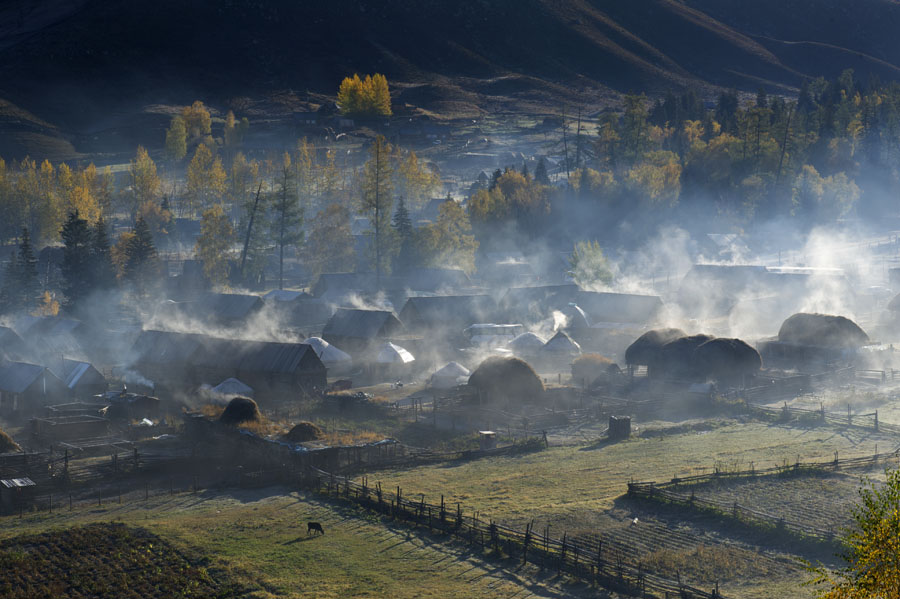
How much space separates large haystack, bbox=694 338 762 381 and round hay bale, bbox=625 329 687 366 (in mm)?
2618

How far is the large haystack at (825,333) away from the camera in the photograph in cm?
5625

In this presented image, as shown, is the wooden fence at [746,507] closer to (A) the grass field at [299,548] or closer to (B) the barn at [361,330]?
(A) the grass field at [299,548]

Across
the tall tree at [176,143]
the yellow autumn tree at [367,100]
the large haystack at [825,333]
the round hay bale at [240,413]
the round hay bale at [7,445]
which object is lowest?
the round hay bale at [7,445]

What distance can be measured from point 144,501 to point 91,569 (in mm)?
7411

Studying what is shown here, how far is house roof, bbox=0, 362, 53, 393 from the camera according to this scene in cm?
4809

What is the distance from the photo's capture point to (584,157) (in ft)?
473

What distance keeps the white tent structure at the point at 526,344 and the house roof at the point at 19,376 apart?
2553 cm

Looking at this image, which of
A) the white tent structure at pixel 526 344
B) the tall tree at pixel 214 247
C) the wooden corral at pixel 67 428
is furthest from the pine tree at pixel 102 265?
the wooden corral at pixel 67 428

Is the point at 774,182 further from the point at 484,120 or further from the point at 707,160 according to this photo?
the point at 484,120

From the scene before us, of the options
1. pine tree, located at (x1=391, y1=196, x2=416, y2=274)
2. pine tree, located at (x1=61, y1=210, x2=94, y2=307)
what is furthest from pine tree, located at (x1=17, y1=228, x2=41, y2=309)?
pine tree, located at (x1=391, y1=196, x2=416, y2=274)

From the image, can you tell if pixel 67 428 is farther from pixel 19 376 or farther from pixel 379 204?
pixel 379 204

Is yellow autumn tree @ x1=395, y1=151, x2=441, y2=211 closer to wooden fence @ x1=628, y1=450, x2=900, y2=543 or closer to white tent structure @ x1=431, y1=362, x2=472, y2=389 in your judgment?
white tent structure @ x1=431, y1=362, x2=472, y2=389

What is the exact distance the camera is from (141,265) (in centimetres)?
8056

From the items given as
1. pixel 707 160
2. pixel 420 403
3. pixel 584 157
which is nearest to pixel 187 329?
pixel 420 403
